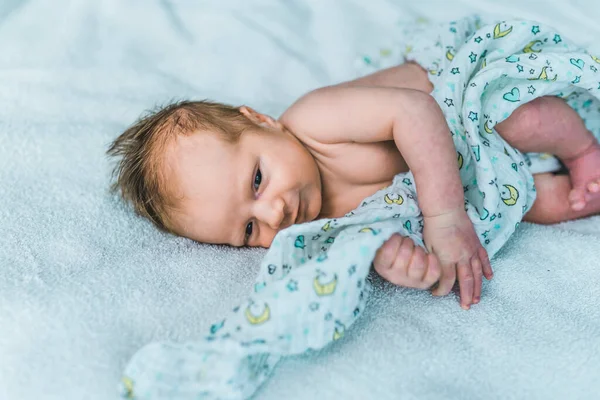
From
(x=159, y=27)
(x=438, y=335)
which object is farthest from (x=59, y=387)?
(x=159, y=27)

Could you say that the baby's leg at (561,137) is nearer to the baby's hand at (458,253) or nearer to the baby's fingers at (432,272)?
A: the baby's hand at (458,253)

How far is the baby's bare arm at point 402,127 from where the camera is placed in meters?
1.12

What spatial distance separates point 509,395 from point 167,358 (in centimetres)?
46

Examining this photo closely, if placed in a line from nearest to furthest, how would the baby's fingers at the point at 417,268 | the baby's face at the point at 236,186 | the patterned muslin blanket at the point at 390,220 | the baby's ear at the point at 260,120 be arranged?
the patterned muslin blanket at the point at 390,220, the baby's fingers at the point at 417,268, the baby's face at the point at 236,186, the baby's ear at the point at 260,120

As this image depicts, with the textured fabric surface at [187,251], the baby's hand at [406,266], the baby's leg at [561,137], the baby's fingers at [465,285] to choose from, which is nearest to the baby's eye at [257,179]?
the textured fabric surface at [187,251]

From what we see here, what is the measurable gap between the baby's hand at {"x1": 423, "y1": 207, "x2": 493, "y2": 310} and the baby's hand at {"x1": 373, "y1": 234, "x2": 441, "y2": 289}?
4 centimetres

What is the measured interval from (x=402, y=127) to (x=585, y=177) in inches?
17.4

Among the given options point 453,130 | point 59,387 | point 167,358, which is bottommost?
point 59,387

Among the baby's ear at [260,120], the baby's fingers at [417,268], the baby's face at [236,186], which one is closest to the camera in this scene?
the baby's fingers at [417,268]

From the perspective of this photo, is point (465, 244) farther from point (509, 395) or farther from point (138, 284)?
point (138, 284)

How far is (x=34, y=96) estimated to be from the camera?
60.2 inches

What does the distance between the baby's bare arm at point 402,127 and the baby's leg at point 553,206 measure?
1.02ft

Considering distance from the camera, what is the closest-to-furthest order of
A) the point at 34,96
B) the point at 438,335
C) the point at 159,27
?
the point at 438,335 → the point at 34,96 → the point at 159,27

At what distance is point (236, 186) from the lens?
1.14 metres
